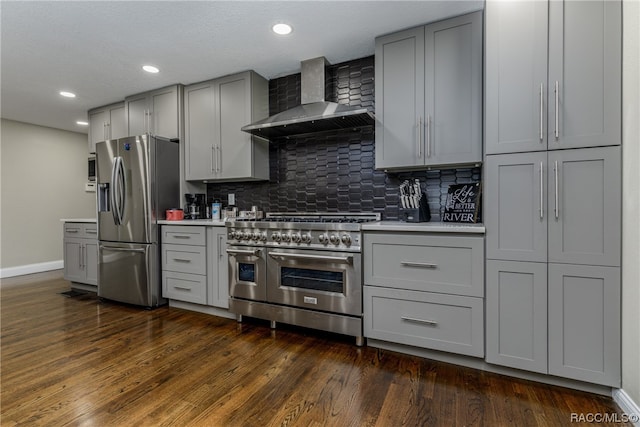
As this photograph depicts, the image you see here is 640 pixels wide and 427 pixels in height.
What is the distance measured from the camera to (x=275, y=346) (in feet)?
7.82

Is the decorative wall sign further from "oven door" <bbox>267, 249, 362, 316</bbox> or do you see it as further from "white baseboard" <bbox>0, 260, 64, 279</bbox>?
"white baseboard" <bbox>0, 260, 64, 279</bbox>

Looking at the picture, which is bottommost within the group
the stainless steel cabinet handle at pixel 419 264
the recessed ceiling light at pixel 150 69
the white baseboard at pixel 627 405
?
the white baseboard at pixel 627 405

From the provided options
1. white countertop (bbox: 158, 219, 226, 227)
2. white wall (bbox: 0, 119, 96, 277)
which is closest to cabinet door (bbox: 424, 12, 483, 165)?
white countertop (bbox: 158, 219, 226, 227)

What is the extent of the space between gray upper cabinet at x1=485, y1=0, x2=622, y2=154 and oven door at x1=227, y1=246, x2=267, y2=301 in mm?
1963

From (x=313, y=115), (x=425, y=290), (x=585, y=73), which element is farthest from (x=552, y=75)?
(x=313, y=115)

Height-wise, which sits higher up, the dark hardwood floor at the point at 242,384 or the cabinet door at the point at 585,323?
the cabinet door at the point at 585,323

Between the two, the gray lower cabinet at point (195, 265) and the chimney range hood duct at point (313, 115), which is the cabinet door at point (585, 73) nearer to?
the chimney range hood duct at point (313, 115)

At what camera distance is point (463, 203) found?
8.08 feet

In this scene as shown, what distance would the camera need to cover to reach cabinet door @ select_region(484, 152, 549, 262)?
1.83 metres

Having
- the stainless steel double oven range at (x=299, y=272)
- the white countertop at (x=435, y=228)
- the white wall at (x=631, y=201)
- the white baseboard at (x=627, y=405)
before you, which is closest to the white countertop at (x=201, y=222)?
the stainless steel double oven range at (x=299, y=272)

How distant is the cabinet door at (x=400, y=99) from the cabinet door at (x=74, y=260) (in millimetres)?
4018

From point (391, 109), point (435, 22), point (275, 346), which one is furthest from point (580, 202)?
point (275, 346)

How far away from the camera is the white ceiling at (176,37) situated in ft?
7.39

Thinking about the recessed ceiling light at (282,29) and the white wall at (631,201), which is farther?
the recessed ceiling light at (282,29)
